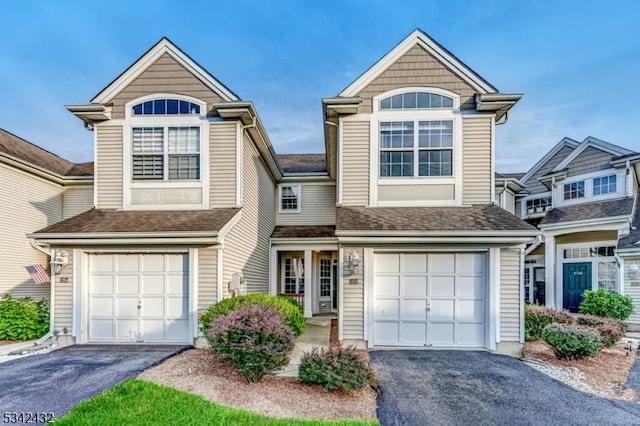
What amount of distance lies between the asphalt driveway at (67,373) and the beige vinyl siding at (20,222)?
4840 millimetres

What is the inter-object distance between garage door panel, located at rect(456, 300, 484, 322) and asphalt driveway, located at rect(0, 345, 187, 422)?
269 inches

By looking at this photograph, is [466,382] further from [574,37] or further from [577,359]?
[574,37]

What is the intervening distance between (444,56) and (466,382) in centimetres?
806

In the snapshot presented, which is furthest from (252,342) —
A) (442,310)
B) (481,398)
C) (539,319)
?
(539,319)

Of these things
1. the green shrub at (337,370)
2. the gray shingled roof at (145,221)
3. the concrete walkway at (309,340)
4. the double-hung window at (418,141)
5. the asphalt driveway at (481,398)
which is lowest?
the concrete walkway at (309,340)


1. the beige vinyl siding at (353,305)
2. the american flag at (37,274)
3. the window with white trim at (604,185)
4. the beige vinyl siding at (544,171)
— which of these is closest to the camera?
the beige vinyl siding at (353,305)

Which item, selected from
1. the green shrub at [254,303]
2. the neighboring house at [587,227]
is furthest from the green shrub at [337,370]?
the neighboring house at [587,227]

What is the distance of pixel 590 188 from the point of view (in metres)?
14.9

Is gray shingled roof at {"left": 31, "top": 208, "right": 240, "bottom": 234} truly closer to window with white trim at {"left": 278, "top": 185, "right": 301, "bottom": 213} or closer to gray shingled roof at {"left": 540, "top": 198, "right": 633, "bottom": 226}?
window with white trim at {"left": 278, "top": 185, "right": 301, "bottom": 213}

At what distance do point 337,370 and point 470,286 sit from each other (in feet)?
15.7

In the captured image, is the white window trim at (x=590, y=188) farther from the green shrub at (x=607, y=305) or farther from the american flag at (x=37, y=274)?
the american flag at (x=37, y=274)

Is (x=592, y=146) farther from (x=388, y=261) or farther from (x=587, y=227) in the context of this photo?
(x=388, y=261)

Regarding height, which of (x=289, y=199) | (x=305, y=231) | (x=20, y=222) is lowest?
(x=305, y=231)

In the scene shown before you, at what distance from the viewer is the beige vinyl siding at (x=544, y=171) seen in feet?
56.3
